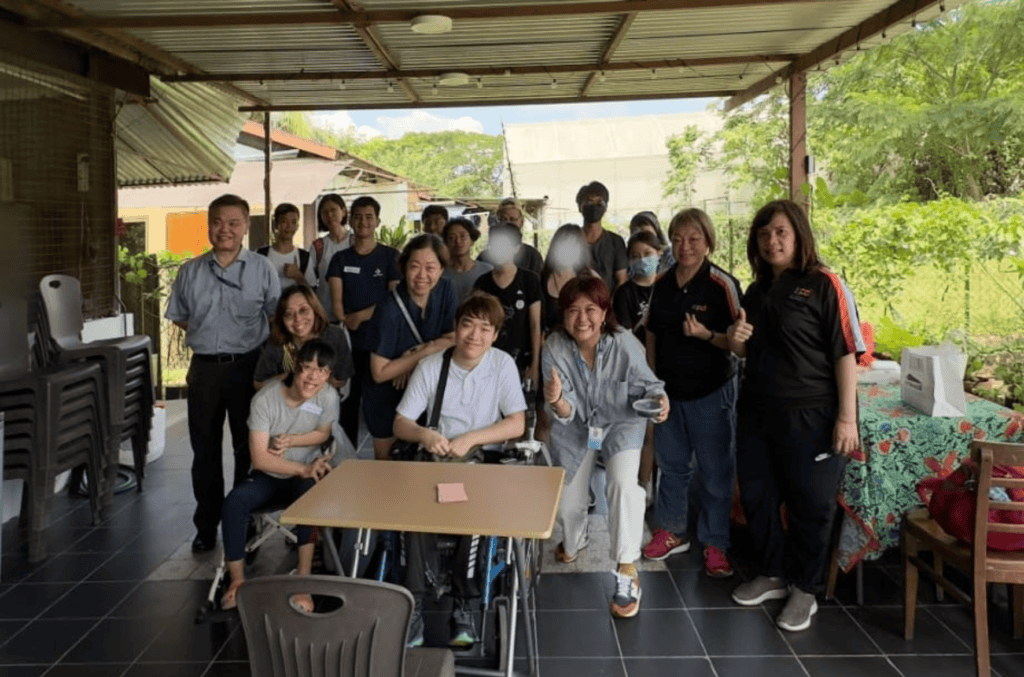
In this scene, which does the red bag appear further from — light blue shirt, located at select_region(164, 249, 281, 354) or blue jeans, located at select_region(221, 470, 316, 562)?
light blue shirt, located at select_region(164, 249, 281, 354)

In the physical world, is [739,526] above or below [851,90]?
below

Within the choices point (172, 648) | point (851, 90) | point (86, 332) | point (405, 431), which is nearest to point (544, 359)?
point (405, 431)

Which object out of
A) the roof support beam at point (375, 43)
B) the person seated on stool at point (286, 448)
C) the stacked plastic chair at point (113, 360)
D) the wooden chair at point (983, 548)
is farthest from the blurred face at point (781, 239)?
the stacked plastic chair at point (113, 360)

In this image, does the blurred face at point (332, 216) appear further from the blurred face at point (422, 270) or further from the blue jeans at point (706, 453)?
the blue jeans at point (706, 453)

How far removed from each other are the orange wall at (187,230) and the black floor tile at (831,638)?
13095mm

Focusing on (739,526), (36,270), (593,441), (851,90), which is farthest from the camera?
(851,90)

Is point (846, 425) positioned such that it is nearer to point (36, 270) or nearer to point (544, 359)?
point (544, 359)

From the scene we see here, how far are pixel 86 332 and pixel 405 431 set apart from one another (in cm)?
308

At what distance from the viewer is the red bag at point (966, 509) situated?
2.78 metres

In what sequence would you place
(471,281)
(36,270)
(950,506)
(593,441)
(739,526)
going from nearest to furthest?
(950,506)
(593,441)
(739,526)
(471,281)
(36,270)

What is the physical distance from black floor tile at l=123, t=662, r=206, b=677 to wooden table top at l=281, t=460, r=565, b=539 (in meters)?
0.91

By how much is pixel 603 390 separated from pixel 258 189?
9.38 m

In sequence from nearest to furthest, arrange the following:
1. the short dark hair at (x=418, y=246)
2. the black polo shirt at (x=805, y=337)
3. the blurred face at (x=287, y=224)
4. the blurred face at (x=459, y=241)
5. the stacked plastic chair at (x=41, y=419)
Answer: the black polo shirt at (x=805, y=337)
the short dark hair at (x=418, y=246)
the stacked plastic chair at (x=41, y=419)
the blurred face at (x=459, y=241)
the blurred face at (x=287, y=224)

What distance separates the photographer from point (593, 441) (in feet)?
11.1
